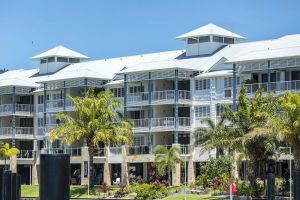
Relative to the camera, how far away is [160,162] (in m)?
70.1

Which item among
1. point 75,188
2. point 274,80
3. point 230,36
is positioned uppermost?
point 230,36

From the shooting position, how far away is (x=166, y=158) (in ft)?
229

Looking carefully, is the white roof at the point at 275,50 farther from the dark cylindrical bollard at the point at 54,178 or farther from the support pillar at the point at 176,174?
the dark cylindrical bollard at the point at 54,178

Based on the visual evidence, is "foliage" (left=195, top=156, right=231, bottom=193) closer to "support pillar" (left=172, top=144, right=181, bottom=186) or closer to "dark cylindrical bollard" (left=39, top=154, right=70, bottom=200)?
"support pillar" (left=172, top=144, right=181, bottom=186)

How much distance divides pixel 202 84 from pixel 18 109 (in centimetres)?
2547

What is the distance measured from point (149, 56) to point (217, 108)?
1769 centimetres

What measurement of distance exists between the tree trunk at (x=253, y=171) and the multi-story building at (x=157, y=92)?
12.5 metres

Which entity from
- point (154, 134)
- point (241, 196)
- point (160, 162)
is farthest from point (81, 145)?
point (241, 196)

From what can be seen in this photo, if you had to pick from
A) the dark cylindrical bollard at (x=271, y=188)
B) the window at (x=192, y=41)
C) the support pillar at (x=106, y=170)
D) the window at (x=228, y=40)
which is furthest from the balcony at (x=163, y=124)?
the dark cylindrical bollard at (x=271, y=188)

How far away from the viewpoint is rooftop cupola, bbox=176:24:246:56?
82.0m

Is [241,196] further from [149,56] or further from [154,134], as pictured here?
[149,56]

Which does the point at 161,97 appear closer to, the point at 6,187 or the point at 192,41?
the point at 192,41

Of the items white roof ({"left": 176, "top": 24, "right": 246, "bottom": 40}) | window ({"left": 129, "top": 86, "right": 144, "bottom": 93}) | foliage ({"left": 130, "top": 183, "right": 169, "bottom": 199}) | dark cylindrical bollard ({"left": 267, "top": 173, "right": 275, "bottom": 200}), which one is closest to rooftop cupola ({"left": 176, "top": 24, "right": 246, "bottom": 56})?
white roof ({"left": 176, "top": 24, "right": 246, "bottom": 40})

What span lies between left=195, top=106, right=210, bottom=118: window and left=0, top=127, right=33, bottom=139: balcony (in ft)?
78.1
